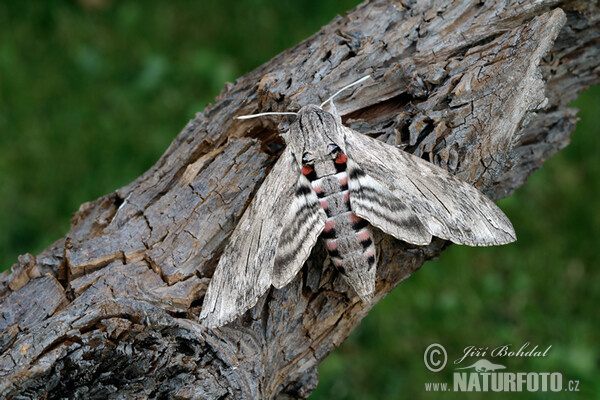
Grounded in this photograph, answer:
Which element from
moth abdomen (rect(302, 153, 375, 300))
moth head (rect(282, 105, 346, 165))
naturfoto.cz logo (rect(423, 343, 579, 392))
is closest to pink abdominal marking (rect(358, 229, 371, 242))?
moth abdomen (rect(302, 153, 375, 300))

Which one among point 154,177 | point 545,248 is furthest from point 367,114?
point 545,248

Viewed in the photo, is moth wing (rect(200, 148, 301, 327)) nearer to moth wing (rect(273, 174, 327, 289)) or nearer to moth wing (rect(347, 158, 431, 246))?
moth wing (rect(273, 174, 327, 289))

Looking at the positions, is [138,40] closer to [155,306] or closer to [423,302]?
[423,302]

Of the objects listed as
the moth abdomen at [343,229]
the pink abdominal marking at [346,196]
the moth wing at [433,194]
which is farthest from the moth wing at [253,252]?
the moth wing at [433,194]

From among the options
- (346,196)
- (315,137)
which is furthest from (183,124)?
(346,196)

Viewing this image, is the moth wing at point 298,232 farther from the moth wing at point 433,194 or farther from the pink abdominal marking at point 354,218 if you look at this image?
the moth wing at point 433,194

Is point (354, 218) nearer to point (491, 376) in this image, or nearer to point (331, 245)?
point (331, 245)
